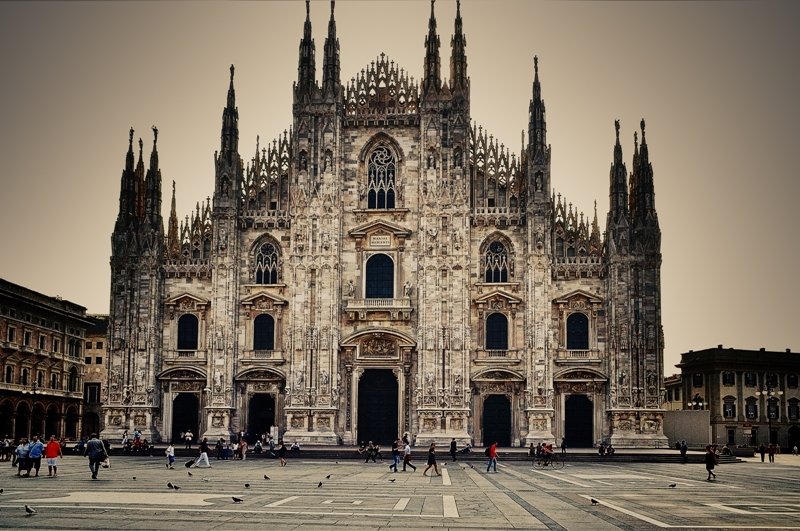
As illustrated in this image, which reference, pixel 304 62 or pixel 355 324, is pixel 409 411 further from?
pixel 304 62

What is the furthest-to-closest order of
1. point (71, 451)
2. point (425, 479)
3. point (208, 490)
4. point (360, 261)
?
point (360, 261) < point (71, 451) < point (425, 479) < point (208, 490)

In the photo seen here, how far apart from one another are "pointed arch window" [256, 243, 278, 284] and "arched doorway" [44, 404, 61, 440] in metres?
27.6

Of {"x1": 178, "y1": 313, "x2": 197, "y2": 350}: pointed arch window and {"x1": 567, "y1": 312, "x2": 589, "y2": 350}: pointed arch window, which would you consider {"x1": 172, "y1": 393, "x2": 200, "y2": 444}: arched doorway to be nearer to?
{"x1": 178, "y1": 313, "x2": 197, "y2": 350}: pointed arch window

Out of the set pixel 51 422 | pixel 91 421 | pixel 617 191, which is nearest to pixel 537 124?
pixel 617 191

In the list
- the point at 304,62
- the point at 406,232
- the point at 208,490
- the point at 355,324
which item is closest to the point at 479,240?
the point at 406,232

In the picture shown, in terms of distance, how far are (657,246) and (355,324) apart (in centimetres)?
1943

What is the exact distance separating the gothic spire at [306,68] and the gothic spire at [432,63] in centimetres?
731

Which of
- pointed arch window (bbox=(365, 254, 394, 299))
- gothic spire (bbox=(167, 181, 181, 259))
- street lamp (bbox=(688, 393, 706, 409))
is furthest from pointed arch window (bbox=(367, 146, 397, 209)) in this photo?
street lamp (bbox=(688, 393, 706, 409))

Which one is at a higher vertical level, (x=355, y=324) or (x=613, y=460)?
(x=355, y=324)

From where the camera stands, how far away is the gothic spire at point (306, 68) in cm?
6088

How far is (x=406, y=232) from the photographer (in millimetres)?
59438

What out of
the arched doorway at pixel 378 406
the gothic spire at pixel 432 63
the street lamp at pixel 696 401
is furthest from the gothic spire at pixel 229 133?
the street lamp at pixel 696 401

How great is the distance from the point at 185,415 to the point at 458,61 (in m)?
28.7

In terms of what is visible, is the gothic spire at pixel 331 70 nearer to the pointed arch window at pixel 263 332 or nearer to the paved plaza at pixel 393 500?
the pointed arch window at pixel 263 332
